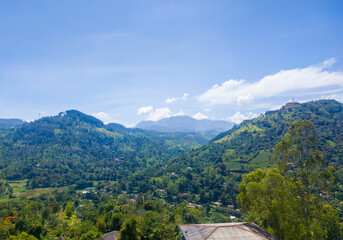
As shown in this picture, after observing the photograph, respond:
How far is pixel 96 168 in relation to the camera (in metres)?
158

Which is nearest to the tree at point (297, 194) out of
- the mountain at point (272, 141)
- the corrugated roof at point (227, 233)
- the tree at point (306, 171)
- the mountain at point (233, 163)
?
the tree at point (306, 171)

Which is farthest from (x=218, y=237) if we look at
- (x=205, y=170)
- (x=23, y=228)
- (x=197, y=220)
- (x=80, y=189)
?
(x=80, y=189)

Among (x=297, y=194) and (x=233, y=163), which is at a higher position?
(x=297, y=194)

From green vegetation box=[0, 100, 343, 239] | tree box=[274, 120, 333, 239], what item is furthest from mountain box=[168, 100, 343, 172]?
tree box=[274, 120, 333, 239]

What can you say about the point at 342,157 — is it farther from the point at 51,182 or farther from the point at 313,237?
the point at 51,182

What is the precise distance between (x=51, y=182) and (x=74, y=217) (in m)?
75.3

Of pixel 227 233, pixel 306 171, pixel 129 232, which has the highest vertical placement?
pixel 306 171

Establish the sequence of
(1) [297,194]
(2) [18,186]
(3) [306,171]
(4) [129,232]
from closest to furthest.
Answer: (3) [306,171]
(1) [297,194]
(4) [129,232]
(2) [18,186]

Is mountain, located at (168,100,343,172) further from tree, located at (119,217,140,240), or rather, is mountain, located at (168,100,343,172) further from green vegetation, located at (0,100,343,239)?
tree, located at (119,217,140,240)

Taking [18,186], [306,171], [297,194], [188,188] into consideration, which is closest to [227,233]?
[297,194]

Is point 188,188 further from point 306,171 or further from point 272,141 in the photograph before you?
point 306,171

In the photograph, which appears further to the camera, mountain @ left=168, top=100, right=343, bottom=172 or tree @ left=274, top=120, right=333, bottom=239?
mountain @ left=168, top=100, right=343, bottom=172

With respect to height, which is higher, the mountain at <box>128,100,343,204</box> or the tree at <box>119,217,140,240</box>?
the tree at <box>119,217,140,240</box>

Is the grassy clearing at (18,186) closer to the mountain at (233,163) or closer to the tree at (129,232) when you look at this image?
the mountain at (233,163)
